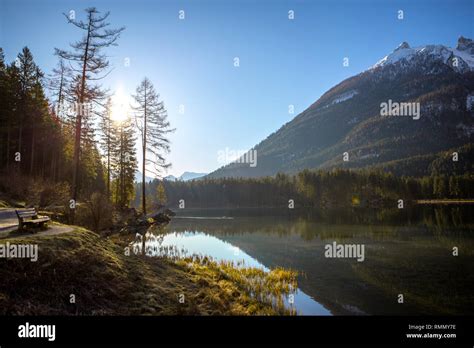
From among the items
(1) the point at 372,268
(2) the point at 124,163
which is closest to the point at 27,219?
(1) the point at 372,268

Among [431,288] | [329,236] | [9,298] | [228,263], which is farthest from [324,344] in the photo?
[329,236]

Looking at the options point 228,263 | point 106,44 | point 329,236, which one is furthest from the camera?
point 329,236

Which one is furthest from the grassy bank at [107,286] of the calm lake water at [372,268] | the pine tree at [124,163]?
the pine tree at [124,163]

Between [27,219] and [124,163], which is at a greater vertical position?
[124,163]

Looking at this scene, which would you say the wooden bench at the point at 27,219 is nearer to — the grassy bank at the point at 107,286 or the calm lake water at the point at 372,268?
the grassy bank at the point at 107,286

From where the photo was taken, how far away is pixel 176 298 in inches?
436

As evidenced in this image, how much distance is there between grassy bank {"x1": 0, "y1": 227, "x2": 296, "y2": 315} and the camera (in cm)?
850

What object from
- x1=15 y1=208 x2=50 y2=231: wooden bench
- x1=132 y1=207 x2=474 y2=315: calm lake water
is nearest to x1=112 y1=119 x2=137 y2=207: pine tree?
x1=132 y1=207 x2=474 y2=315: calm lake water

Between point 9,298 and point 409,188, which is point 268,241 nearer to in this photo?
point 9,298

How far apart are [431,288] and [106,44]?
27116mm

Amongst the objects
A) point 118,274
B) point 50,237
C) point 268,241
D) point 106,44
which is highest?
point 106,44

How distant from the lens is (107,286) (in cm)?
1023

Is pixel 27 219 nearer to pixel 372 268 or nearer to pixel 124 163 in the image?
pixel 372 268

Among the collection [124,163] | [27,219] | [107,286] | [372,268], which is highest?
[124,163]
